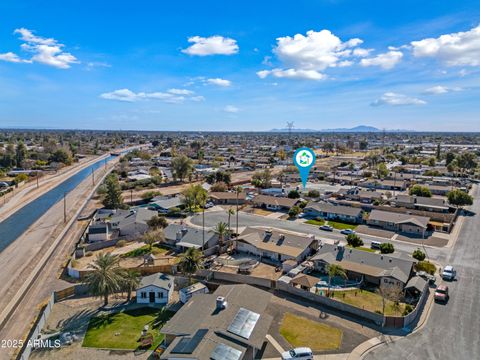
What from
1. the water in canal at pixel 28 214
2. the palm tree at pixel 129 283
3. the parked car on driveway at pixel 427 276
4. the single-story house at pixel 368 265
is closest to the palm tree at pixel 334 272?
the single-story house at pixel 368 265

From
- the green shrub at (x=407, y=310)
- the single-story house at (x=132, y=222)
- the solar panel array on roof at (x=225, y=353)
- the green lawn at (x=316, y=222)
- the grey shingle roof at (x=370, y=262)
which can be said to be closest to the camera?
the solar panel array on roof at (x=225, y=353)

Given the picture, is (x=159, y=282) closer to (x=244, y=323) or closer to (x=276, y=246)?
(x=244, y=323)

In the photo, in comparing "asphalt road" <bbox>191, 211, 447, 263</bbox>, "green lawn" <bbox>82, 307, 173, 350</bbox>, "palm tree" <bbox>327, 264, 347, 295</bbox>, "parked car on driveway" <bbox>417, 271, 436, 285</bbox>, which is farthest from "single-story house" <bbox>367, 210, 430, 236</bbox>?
"green lawn" <bbox>82, 307, 173, 350</bbox>

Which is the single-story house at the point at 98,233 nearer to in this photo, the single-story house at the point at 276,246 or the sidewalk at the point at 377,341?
the single-story house at the point at 276,246

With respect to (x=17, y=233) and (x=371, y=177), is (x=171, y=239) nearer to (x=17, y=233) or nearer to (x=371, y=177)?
(x=17, y=233)

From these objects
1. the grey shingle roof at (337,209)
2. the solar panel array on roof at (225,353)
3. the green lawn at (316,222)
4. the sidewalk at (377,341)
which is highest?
the grey shingle roof at (337,209)

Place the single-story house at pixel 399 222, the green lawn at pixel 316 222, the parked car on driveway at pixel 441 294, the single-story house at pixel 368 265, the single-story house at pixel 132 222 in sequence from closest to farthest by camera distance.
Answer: the parked car on driveway at pixel 441 294 < the single-story house at pixel 368 265 < the single-story house at pixel 132 222 < the single-story house at pixel 399 222 < the green lawn at pixel 316 222

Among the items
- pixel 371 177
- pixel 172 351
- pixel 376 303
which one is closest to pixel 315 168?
pixel 371 177
